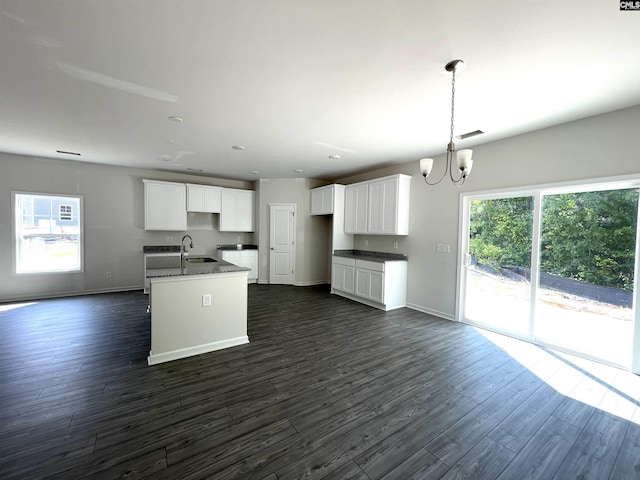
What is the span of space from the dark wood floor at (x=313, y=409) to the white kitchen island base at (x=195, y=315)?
7.4 inches

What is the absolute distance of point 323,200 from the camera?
6.30 metres

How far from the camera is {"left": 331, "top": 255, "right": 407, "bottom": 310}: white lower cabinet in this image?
187 inches

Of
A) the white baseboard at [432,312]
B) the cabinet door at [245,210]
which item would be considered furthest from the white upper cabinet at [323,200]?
the white baseboard at [432,312]

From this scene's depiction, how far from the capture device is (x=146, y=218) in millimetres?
5742

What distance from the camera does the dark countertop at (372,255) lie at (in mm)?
5055

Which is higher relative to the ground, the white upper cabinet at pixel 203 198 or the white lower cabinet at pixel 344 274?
the white upper cabinet at pixel 203 198

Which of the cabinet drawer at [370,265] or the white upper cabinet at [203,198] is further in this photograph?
the white upper cabinet at [203,198]

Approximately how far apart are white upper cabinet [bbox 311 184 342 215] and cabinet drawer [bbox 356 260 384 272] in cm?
150

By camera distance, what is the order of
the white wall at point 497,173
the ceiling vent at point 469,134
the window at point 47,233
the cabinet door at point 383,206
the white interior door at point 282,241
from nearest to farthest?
the white wall at point 497,173
the ceiling vent at point 469,134
the cabinet door at point 383,206
the window at point 47,233
the white interior door at point 282,241

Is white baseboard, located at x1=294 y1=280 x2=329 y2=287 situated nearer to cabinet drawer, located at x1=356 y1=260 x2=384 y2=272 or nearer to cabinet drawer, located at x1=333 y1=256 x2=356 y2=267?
cabinet drawer, located at x1=333 y1=256 x2=356 y2=267

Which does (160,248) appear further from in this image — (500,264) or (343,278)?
(500,264)

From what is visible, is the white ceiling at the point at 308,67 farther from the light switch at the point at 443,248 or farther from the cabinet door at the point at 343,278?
the cabinet door at the point at 343,278

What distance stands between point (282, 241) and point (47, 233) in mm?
4715

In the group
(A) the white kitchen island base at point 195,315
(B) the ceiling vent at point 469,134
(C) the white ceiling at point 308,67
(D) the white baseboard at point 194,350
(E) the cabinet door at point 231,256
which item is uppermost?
(B) the ceiling vent at point 469,134
